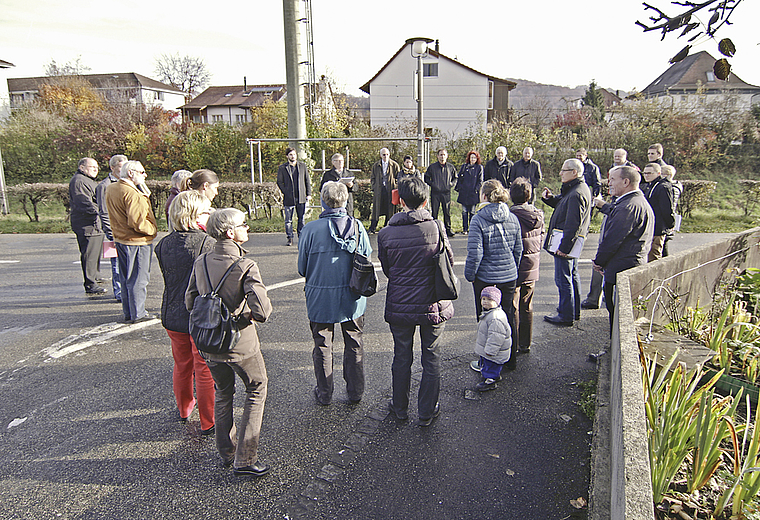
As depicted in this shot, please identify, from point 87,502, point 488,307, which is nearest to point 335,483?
point 87,502

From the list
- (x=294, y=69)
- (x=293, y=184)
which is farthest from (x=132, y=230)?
(x=294, y=69)

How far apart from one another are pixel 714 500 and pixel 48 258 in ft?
36.0

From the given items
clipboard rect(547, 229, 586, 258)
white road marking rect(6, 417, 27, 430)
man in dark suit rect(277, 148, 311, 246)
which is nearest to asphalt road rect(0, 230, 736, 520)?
white road marking rect(6, 417, 27, 430)

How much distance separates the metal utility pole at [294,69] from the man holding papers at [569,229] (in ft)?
31.7

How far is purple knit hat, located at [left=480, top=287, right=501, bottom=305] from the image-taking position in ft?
14.1

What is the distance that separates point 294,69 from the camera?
14453 mm

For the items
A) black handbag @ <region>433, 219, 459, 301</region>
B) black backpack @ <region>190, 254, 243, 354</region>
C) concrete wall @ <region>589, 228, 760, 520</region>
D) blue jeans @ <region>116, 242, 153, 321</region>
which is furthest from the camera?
blue jeans @ <region>116, 242, 153, 321</region>

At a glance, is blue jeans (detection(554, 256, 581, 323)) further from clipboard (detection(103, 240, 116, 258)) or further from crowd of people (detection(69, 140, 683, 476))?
clipboard (detection(103, 240, 116, 258))

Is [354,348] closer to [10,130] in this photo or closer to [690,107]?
[690,107]

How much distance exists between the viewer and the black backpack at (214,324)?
3.02 metres

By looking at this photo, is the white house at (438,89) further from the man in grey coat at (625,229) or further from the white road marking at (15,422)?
the white road marking at (15,422)

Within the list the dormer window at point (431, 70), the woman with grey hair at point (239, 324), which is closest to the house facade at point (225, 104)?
the dormer window at point (431, 70)

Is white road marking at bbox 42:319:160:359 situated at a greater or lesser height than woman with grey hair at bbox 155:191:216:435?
lesser

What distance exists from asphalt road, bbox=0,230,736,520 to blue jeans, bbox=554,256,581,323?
0.63ft
